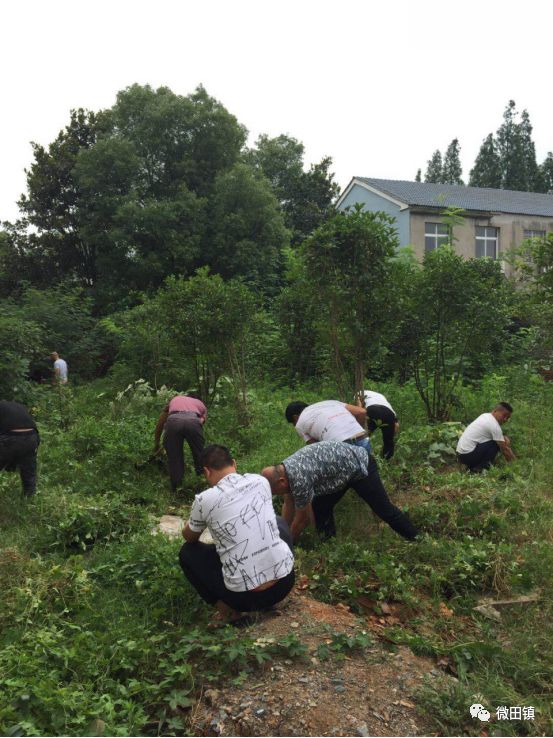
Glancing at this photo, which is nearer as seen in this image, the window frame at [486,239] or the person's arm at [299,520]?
the person's arm at [299,520]

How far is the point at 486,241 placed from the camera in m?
24.0

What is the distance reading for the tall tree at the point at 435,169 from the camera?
55.6 metres

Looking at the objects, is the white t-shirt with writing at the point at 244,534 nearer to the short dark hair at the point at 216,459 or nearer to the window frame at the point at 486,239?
the short dark hair at the point at 216,459

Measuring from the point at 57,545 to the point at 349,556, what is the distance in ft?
8.26

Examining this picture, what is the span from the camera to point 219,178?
65.9 feet

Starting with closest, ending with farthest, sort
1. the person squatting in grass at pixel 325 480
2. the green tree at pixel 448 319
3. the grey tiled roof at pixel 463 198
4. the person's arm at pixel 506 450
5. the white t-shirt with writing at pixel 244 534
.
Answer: the white t-shirt with writing at pixel 244 534, the person squatting in grass at pixel 325 480, the person's arm at pixel 506 450, the green tree at pixel 448 319, the grey tiled roof at pixel 463 198

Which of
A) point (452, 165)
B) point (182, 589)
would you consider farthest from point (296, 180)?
point (452, 165)

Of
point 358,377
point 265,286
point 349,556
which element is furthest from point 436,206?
point 349,556

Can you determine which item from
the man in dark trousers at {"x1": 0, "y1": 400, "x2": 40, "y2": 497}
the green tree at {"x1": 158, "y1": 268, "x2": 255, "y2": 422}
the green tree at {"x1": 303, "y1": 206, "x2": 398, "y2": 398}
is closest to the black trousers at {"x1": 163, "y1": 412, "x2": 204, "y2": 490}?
the man in dark trousers at {"x1": 0, "y1": 400, "x2": 40, "y2": 497}

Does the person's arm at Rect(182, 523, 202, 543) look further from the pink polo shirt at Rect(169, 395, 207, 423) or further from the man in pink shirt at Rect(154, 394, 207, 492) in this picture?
the pink polo shirt at Rect(169, 395, 207, 423)

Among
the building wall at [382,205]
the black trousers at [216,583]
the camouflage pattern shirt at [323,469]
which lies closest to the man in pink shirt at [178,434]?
the camouflage pattern shirt at [323,469]

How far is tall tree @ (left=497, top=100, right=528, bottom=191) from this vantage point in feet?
143

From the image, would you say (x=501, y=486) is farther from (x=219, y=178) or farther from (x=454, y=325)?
(x=219, y=178)

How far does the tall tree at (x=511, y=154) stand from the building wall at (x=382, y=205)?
72.4ft
